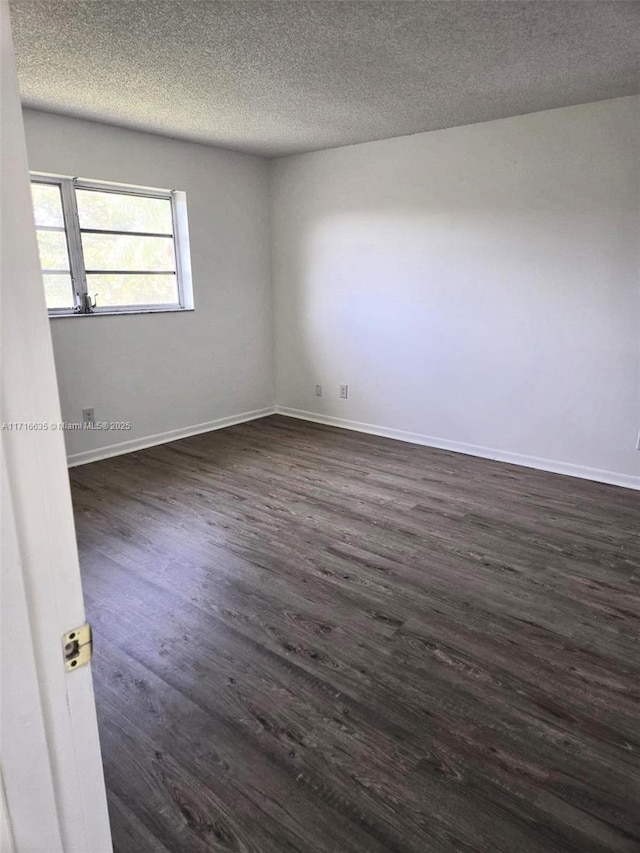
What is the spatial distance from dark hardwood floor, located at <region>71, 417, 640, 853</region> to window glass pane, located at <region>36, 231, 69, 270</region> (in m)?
1.72

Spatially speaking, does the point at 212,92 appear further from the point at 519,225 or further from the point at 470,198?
the point at 519,225

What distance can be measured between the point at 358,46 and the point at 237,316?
2.96m

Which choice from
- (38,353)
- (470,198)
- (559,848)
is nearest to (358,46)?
(470,198)

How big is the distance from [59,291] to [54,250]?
289mm

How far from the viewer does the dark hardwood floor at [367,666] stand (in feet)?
4.79

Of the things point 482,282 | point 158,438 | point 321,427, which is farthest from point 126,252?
point 482,282

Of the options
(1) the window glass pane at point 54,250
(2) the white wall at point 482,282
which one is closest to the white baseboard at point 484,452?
(2) the white wall at point 482,282

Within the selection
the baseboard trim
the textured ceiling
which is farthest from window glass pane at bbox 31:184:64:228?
the baseboard trim

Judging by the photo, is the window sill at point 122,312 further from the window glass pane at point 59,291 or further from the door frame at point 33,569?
the door frame at point 33,569

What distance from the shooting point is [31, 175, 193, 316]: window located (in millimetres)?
3877

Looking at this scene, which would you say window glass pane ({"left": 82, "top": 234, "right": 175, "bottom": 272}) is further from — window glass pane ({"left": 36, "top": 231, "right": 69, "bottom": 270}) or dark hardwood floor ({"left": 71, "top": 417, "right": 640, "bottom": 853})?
dark hardwood floor ({"left": 71, "top": 417, "right": 640, "bottom": 853})

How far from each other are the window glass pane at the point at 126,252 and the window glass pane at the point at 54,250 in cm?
15

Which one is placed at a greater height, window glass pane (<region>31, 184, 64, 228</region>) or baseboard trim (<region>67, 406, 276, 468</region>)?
window glass pane (<region>31, 184, 64, 228</region>)

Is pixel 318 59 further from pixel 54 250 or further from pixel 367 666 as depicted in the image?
pixel 367 666
